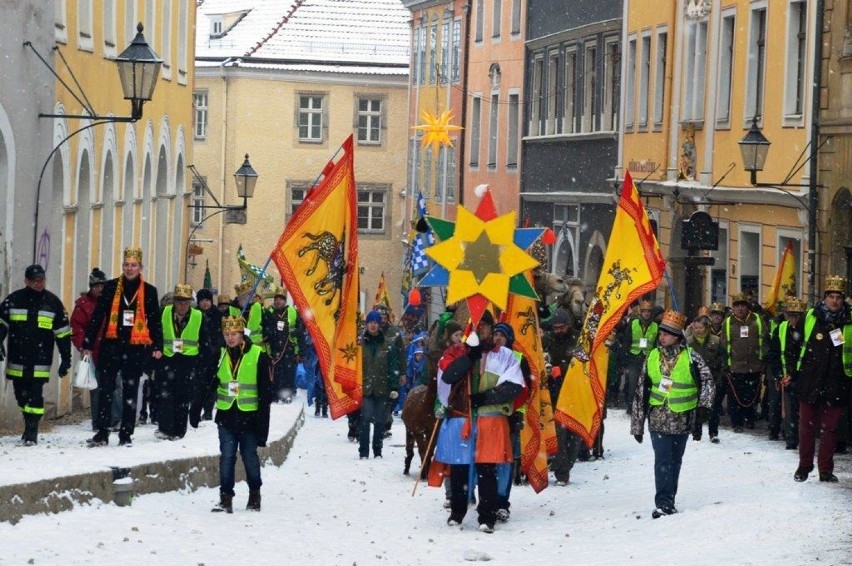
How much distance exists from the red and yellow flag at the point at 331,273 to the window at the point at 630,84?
69.9 feet

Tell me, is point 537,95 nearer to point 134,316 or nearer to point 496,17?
point 496,17

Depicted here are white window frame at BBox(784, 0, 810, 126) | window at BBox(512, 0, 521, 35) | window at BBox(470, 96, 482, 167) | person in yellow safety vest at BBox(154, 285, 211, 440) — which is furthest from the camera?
window at BBox(470, 96, 482, 167)

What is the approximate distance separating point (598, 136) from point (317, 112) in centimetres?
2483

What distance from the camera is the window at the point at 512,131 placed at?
5031 cm

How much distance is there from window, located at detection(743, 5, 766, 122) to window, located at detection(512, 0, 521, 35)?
Result: 19.4 m

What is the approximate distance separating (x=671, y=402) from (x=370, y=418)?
6726mm

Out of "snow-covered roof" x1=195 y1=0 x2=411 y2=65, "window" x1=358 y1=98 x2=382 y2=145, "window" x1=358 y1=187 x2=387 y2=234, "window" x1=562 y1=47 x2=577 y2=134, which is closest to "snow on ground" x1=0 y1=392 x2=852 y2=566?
"window" x1=562 y1=47 x2=577 y2=134

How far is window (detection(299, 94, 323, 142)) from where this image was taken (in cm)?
6456

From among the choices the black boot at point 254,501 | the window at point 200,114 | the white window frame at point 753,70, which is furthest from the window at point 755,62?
the window at point 200,114

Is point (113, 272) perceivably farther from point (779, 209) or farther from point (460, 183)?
point (460, 183)

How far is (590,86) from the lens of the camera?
140 feet

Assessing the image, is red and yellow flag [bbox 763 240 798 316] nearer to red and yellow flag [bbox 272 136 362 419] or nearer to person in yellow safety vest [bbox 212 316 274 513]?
red and yellow flag [bbox 272 136 362 419]

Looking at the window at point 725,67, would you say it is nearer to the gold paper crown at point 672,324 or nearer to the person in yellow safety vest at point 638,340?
the person in yellow safety vest at point 638,340

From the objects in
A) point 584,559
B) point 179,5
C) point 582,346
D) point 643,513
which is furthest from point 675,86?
point 584,559
